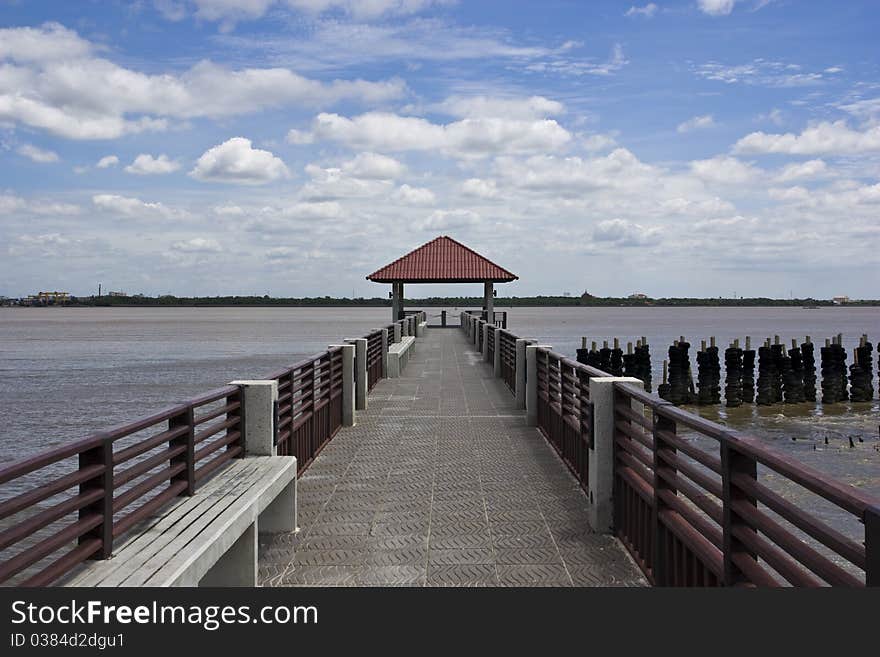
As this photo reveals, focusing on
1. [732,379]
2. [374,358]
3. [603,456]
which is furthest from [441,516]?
[732,379]

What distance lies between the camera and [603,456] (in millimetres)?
6988

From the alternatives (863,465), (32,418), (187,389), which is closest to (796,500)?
(863,465)

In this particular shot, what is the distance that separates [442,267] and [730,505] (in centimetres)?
3371

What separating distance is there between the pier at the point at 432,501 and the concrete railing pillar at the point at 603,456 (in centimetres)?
2

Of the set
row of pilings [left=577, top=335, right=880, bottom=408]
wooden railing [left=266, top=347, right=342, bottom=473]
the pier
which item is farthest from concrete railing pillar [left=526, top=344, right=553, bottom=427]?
row of pilings [left=577, top=335, right=880, bottom=408]

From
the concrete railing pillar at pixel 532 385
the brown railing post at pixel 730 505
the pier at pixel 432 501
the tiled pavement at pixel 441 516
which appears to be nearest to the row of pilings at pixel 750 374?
the concrete railing pillar at pixel 532 385

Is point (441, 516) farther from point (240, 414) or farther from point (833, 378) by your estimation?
point (833, 378)

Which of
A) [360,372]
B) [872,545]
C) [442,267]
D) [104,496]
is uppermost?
[442,267]

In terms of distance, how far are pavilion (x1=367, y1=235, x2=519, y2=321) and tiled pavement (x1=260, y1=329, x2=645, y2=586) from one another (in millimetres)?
23753

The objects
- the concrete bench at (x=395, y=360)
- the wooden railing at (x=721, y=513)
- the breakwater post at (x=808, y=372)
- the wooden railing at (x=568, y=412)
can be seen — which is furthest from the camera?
the breakwater post at (x=808, y=372)

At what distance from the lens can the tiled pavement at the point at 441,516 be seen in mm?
5918

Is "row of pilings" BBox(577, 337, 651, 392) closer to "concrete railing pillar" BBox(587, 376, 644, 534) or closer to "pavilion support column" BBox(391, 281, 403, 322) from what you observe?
"pavilion support column" BBox(391, 281, 403, 322)

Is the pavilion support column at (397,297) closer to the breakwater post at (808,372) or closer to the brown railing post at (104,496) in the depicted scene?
the breakwater post at (808,372)

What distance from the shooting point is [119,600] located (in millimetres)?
3857
